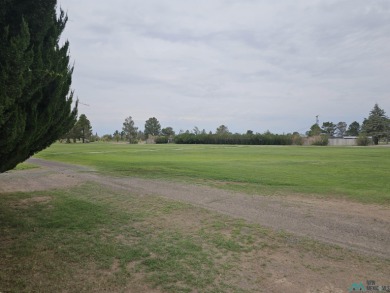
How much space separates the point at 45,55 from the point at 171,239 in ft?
14.7

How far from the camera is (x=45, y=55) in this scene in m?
5.79

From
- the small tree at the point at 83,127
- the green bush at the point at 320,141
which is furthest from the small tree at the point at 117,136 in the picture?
the green bush at the point at 320,141

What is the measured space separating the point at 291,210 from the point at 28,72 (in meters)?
7.12

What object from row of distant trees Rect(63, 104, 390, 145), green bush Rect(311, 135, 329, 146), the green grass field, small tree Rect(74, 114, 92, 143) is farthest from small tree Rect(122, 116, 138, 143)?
the green grass field

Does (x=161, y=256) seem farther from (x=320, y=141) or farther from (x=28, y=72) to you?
(x=320, y=141)

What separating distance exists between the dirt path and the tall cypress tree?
5018mm

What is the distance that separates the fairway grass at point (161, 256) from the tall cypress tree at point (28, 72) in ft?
6.48

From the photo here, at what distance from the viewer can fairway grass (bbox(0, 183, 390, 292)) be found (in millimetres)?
4289

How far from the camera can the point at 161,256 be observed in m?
5.16

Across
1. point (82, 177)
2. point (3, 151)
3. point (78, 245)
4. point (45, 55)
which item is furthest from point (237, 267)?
point (82, 177)

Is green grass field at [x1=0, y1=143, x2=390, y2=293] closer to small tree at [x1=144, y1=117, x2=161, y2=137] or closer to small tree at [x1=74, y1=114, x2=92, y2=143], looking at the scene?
small tree at [x1=74, y1=114, x2=92, y2=143]

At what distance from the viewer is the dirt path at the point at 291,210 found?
6.10 metres

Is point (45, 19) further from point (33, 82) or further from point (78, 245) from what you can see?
point (78, 245)

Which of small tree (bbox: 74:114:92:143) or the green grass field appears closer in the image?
the green grass field
